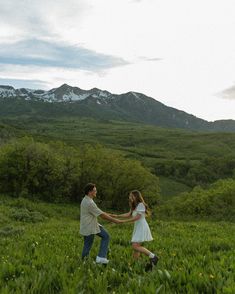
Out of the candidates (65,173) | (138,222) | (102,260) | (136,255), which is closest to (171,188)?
(65,173)

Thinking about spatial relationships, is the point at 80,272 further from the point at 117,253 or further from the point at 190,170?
the point at 190,170

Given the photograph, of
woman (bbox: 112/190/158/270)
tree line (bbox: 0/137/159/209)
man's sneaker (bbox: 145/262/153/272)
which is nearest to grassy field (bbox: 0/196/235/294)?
man's sneaker (bbox: 145/262/153/272)

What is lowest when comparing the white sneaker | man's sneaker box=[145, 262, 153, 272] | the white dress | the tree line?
the tree line

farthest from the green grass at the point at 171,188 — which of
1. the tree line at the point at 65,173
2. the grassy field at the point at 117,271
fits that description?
the grassy field at the point at 117,271

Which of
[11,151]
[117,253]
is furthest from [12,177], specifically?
[117,253]

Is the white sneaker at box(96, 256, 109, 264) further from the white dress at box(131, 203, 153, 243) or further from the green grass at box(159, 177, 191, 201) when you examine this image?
the green grass at box(159, 177, 191, 201)

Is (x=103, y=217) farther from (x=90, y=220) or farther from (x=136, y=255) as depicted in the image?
(x=136, y=255)

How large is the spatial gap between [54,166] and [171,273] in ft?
141

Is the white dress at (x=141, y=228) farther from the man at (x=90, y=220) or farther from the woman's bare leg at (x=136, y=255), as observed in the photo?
Answer: the man at (x=90, y=220)

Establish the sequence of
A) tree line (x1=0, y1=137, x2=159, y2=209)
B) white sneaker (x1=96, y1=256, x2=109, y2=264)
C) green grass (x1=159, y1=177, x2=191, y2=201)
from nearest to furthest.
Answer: white sneaker (x1=96, y1=256, x2=109, y2=264) → tree line (x1=0, y1=137, x2=159, y2=209) → green grass (x1=159, y1=177, x2=191, y2=201)

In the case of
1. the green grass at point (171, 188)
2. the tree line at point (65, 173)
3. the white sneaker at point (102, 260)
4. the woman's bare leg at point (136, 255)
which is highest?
the woman's bare leg at point (136, 255)

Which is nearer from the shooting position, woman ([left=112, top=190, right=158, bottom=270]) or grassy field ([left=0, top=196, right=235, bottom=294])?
grassy field ([left=0, top=196, right=235, bottom=294])

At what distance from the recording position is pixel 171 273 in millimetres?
8500

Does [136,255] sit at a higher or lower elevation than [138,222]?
lower
